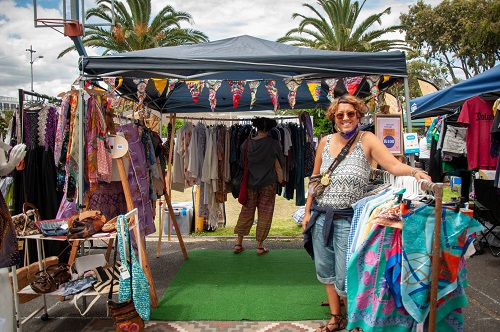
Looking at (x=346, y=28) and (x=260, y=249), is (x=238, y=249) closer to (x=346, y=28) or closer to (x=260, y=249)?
(x=260, y=249)

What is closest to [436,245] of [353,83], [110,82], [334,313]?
[334,313]

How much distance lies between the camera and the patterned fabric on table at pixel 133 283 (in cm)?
283

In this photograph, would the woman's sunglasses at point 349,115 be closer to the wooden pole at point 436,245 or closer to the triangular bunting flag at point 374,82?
the wooden pole at point 436,245

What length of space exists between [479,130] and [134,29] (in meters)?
14.1

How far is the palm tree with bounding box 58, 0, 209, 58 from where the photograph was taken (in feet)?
48.7

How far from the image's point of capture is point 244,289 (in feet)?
13.5

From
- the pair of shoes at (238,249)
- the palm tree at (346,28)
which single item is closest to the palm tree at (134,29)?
the palm tree at (346,28)

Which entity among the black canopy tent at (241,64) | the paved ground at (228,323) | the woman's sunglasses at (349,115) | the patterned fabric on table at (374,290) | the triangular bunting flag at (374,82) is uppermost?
the black canopy tent at (241,64)

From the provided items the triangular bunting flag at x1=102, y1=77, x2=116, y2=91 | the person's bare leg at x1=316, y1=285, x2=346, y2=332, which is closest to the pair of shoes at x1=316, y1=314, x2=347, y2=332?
the person's bare leg at x1=316, y1=285, x2=346, y2=332

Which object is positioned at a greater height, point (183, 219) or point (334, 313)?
point (183, 219)

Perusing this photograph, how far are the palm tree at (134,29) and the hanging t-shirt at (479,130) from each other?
43.2 feet

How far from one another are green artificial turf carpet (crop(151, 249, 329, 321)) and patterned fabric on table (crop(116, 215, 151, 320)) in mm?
616

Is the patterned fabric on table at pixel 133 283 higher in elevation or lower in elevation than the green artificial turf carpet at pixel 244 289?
higher

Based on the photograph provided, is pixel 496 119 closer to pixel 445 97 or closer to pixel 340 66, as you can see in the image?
pixel 445 97
